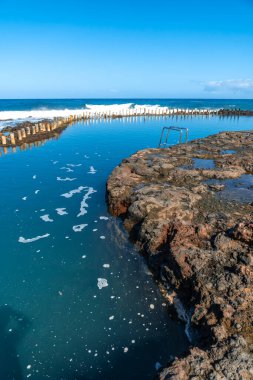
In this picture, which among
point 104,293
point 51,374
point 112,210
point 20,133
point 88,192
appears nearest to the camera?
point 51,374

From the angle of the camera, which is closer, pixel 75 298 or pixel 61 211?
pixel 75 298

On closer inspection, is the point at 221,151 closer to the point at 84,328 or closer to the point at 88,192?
the point at 88,192

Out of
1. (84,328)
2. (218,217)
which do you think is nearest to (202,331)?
(84,328)

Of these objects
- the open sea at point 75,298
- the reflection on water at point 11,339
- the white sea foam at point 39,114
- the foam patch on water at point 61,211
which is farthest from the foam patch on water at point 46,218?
the white sea foam at point 39,114

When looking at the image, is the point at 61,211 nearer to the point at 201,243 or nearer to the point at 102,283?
the point at 102,283

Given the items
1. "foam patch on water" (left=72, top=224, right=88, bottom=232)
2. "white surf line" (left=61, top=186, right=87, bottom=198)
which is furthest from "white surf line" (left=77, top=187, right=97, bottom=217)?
"foam patch on water" (left=72, top=224, right=88, bottom=232)

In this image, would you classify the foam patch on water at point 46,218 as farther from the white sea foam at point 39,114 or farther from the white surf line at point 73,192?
the white sea foam at point 39,114

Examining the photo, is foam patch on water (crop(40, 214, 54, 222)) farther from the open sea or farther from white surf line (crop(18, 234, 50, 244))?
white surf line (crop(18, 234, 50, 244))

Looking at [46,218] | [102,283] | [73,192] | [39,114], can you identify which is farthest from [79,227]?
[39,114]
